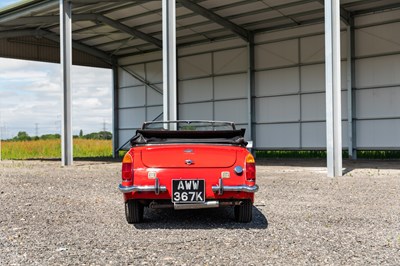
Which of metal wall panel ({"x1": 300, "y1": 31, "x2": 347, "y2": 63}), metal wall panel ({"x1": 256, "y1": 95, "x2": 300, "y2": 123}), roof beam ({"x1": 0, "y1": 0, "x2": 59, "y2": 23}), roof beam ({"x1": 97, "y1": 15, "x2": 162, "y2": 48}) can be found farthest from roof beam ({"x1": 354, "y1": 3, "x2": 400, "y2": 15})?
roof beam ({"x1": 0, "y1": 0, "x2": 59, "y2": 23})

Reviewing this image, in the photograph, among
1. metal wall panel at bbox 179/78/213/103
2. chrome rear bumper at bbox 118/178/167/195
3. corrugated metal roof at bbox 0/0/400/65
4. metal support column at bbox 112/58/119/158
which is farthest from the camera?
metal support column at bbox 112/58/119/158

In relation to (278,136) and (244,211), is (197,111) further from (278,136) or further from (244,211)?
(244,211)

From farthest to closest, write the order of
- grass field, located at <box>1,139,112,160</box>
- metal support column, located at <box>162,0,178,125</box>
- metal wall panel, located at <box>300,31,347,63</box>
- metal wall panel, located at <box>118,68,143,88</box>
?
metal wall panel, located at <box>118,68,143,88</box> < grass field, located at <box>1,139,112,160</box> < metal wall panel, located at <box>300,31,347,63</box> < metal support column, located at <box>162,0,178,125</box>

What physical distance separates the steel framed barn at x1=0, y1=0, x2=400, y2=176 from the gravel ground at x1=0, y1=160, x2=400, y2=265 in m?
8.49

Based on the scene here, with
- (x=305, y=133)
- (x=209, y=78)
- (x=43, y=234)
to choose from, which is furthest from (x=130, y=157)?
(x=209, y=78)

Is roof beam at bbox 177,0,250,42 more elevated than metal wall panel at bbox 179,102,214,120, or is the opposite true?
roof beam at bbox 177,0,250,42

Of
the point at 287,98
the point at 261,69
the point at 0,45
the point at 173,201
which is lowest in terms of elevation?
the point at 173,201

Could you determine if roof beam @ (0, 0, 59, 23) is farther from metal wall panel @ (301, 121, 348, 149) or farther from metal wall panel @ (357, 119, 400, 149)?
metal wall panel @ (357, 119, 400, 149)

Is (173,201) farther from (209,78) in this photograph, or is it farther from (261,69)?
(209,78)

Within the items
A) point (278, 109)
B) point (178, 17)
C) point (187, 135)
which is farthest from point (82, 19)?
point (187, 135)

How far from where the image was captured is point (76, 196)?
26.1 feet

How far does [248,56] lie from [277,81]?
1.81 metres

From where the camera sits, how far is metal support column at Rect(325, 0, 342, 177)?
435 inches

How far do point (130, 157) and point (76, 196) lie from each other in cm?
309
